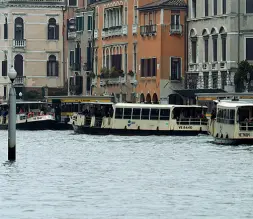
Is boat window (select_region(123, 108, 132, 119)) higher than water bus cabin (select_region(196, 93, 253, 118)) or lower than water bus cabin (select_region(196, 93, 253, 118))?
lower

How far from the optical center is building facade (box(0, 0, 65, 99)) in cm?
13188

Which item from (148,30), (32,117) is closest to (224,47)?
(148,30)

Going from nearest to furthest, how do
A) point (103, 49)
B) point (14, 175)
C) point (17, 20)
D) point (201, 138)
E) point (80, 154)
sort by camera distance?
point (14, 175), point (80, 154), point (201, 138), point (103, 49), point (17, 20)

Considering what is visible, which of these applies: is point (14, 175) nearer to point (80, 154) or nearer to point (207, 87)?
point (80, 154)

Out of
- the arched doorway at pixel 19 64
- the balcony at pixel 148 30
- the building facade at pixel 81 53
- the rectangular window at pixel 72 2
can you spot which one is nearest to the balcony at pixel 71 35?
the building facade at pixel 81 53

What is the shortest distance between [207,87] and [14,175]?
52756 mm

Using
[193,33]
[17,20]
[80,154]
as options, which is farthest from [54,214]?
[17,20]

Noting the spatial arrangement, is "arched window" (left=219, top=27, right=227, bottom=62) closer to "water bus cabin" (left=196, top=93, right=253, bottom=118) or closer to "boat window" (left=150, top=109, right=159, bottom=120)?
"water bus cabin" (left=196, top=93, right=253, bottom=118)

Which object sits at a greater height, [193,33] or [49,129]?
[193,33]

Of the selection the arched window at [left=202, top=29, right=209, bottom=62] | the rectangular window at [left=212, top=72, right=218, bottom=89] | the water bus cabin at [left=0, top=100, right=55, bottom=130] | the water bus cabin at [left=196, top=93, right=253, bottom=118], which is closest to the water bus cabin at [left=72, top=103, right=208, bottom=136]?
the water bus cabin at [left=196, top=93, right=253, bottom=118]

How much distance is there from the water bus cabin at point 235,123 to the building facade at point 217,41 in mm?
25125

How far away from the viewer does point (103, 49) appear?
380 ft

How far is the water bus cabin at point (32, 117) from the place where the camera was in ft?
312

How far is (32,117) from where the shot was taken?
96.1 metres
